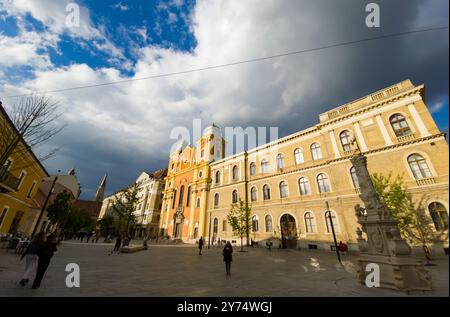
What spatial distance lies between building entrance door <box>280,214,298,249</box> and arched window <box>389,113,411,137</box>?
12784 millimetres

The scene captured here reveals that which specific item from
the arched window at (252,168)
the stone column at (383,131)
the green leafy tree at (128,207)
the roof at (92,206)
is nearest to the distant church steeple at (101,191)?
the roof at (92,206)

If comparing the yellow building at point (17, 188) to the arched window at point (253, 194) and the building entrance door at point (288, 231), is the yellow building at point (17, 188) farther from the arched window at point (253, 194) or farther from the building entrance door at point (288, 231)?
the building entrance door at point (288, 231)

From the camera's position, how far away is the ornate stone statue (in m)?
5.09

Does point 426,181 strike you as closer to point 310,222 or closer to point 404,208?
point 404,208

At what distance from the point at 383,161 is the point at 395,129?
119 inches

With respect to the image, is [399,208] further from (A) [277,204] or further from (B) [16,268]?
(B) [16,268]

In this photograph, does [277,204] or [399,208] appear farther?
[277,204]

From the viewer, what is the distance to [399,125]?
16859 millimetres

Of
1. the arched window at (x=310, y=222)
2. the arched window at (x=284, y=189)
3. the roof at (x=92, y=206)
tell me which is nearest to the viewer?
the arched window at (x=310, y=222)

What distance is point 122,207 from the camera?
26.7m

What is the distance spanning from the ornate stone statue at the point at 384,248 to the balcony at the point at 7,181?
2265cm

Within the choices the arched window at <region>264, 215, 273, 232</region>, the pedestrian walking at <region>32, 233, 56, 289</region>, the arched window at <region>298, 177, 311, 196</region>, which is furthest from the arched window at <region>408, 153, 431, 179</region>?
the pedestrian walking at <region>32, 233, 56, 289</region>

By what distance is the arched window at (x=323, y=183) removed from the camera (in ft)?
66.2
